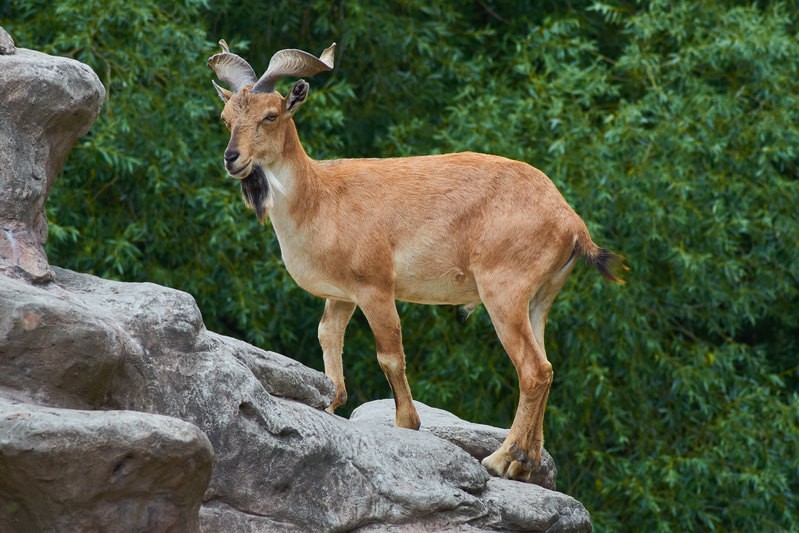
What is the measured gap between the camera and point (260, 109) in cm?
739

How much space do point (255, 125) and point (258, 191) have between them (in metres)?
0.40

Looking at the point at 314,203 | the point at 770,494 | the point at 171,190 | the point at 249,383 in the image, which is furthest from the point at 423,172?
the point at 770,494

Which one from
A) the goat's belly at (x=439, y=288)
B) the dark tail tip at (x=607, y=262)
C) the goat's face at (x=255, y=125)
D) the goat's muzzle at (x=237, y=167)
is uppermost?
the goat's face at (x=255, y=125)

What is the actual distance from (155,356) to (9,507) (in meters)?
1.03

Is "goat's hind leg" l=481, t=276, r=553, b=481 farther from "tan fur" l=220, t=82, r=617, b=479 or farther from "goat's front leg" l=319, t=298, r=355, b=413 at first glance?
"goat's front leg" l=319, t=298, r=355, b=413

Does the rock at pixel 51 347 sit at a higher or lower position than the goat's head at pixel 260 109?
lower

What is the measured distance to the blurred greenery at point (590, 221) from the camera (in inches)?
464

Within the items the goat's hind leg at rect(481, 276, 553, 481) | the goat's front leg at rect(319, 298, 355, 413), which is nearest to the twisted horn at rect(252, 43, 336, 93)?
the goat's front leg at rect(319, 298, 355, 413)

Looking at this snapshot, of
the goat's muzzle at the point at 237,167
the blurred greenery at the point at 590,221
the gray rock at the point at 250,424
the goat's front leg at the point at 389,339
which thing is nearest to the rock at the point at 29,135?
the gray rock at the point at 250,424

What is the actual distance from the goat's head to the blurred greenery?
3.98m

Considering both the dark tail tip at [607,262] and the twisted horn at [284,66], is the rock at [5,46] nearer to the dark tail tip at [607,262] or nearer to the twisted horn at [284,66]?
the twisted horn at [284,66]

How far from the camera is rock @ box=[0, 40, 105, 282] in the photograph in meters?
6.07

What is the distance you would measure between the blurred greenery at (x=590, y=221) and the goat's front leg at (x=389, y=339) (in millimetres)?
3938

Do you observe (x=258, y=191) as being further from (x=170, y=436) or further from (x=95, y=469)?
(x=95, y=469)
